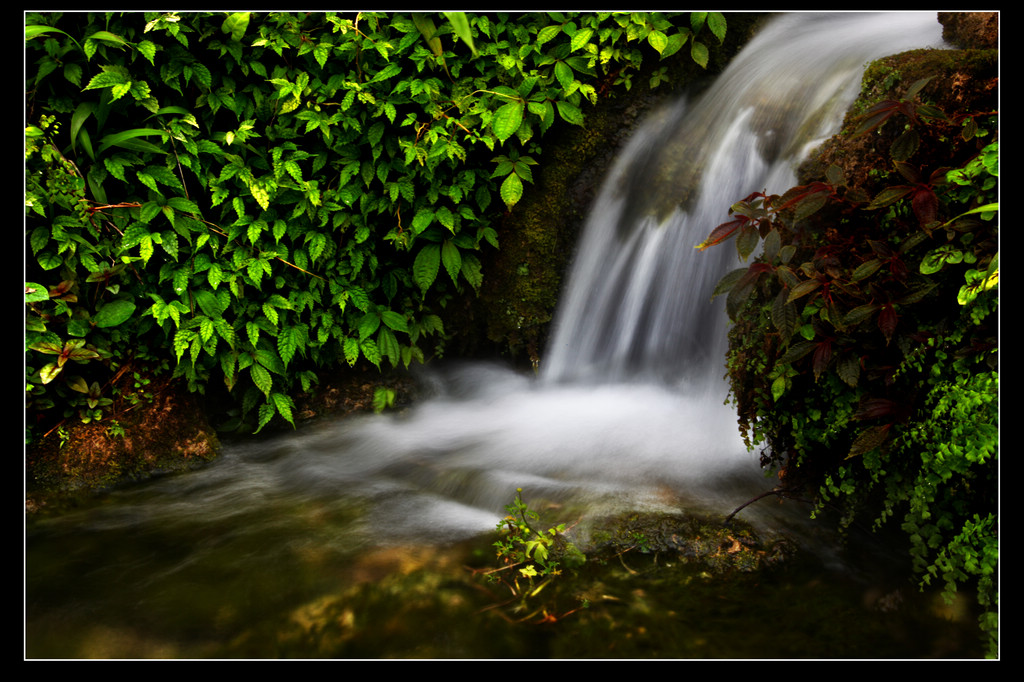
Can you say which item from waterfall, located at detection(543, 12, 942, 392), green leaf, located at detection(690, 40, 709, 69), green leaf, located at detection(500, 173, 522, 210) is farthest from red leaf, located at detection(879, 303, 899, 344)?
green leaf, located at detection(690, 40, 709, 69)

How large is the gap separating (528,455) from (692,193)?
6.04 feet

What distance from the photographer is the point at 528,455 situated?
3.48 metres

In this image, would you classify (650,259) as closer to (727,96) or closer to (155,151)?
(727,96)

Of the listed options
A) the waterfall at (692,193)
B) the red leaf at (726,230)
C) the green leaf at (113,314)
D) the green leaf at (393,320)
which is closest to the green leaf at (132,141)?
the green leaf at (113,314)

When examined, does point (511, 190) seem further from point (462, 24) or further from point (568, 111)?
point (462, 24)

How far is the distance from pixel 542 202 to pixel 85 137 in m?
2.53

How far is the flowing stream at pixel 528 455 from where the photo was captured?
232cm

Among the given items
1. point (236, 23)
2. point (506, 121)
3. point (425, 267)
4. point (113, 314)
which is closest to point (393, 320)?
point (425, 267)

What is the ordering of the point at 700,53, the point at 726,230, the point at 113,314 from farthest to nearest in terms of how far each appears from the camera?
the point at 700,53 → the point at 113,314 → the point at 726,230

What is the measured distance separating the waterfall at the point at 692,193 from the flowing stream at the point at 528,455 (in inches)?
0.5

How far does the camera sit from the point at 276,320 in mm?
3537

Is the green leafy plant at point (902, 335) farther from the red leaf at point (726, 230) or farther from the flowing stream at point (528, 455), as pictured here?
the flowing stream at point (528, 455)

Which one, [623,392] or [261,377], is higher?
[261,377]

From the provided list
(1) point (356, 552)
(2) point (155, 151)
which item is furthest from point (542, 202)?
(1) point (356, 552)
